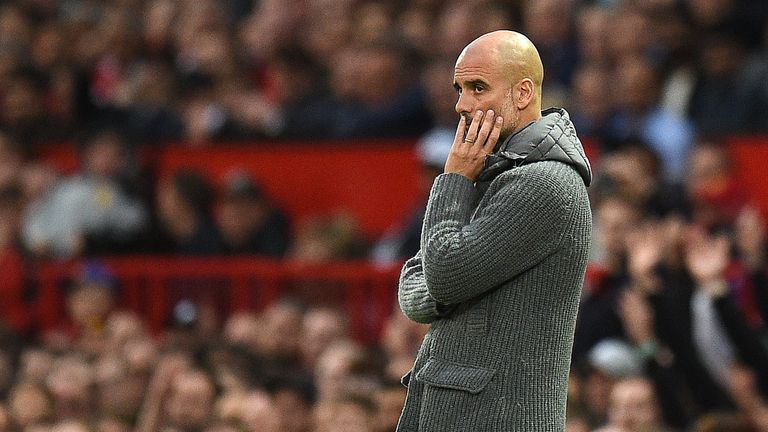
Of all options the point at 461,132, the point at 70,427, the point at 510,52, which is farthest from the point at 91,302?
the point at 510,52

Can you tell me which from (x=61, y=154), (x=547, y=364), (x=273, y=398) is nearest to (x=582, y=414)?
(x=273, y=398)

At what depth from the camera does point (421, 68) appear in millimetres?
9938

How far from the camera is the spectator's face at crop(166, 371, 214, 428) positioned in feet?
26.2

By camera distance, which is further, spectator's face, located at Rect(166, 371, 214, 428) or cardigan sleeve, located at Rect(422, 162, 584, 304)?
spectator's face, located at Rect(166, 371, 214, 428)

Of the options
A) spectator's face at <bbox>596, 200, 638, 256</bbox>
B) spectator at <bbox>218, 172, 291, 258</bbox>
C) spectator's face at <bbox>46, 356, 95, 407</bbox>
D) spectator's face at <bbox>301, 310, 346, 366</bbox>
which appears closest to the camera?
spectator's face at <bbox>596, 200, 638, 256</bbox>

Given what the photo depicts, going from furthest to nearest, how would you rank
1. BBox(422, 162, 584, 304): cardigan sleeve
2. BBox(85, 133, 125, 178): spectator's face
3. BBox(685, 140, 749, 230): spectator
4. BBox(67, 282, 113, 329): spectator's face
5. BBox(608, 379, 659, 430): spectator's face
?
BBox(85, 133, 125, 178): spectator's face < BBox(67, 282, 113, 329): spectator's face < BBox(685, 140, 749, 230): spectator < BBox(608, 379, 659, 430): spectator's face < BBox(422, 162, 584, 304): cardigan sleeve

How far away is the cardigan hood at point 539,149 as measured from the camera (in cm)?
391

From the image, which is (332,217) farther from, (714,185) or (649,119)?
(714,185)

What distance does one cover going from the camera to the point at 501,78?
12.9 feet

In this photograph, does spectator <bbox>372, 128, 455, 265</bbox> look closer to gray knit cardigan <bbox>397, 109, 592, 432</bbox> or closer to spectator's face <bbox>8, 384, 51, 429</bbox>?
spectator's face <bbox>8, 384, 51, 429</bbox>

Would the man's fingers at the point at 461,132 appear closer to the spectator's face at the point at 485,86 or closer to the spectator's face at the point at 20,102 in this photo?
the spectator's face at the point at 485,86

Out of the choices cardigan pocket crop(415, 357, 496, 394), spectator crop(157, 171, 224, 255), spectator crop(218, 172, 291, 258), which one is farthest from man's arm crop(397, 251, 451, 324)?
spectator crop(157, 171, 224, 255)

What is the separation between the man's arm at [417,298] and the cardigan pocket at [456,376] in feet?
0.41

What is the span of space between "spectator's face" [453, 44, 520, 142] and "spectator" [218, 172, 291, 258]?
5488mm
